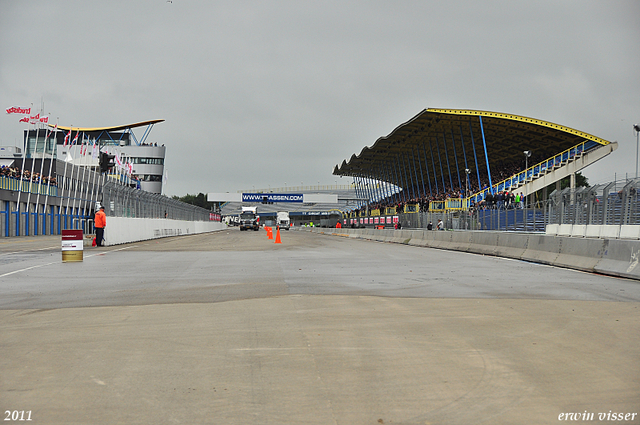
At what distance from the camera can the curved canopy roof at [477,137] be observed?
183 feet

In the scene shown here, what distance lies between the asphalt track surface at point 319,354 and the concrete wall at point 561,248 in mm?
3130

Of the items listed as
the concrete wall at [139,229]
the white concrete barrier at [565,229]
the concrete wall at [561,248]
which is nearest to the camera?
the concrete wall at [561,248]

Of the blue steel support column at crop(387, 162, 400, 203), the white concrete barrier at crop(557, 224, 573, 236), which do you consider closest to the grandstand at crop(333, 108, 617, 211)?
the blue steel support column at crop(387, 162, 400, 203)

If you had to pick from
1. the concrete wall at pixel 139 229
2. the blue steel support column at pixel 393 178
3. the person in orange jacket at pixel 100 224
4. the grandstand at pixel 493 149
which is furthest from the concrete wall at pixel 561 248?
the blue steel support column at pixel 393 178

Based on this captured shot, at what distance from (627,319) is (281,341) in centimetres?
457

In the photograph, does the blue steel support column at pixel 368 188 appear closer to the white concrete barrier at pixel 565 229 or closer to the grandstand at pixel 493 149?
the grandstand at pixel 493 149

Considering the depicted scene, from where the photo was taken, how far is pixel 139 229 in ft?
123

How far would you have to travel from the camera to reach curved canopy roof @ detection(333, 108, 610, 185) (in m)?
55.7

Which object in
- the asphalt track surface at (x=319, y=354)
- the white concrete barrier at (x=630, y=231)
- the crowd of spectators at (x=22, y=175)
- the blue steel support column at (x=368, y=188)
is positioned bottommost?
the asphalt track surface at (x=319, y=354)

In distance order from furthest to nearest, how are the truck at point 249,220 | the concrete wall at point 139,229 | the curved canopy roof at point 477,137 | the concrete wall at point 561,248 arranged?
the truck at point 249,220
the curved canopy roof at point 477,137
the concrete wall at point 139,229
the concrete wall at point 561,248

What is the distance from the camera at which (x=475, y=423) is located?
155 inches

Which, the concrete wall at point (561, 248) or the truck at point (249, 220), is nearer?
the concrete wall at point (561, 248)

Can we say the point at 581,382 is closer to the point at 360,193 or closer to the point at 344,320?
the point at 344,320

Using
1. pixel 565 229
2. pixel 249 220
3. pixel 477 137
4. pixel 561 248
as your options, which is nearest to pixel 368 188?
pixel 249 220
